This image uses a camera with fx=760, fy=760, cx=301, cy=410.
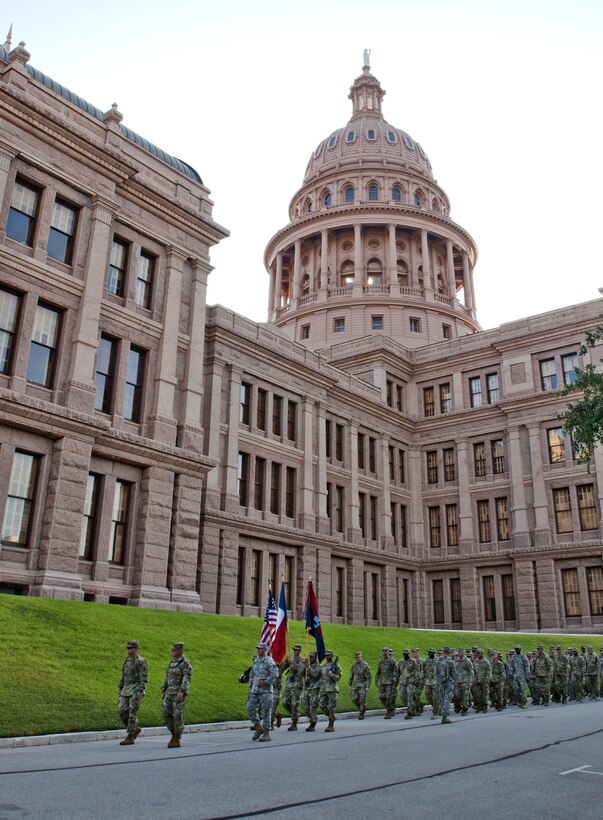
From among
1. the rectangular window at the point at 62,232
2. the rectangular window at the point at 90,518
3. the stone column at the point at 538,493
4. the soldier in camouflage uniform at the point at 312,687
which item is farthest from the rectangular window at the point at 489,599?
the rectangular window at the point at 62,232

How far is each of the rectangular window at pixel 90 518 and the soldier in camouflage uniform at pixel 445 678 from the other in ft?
36.7

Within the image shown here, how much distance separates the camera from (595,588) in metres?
41.0

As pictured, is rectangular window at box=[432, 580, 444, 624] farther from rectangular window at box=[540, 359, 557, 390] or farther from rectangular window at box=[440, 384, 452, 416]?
rectangular window at box=[540, 359, 557, 390]

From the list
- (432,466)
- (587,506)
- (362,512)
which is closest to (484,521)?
(432,466)

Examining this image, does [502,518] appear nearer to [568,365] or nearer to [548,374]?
[548,374]

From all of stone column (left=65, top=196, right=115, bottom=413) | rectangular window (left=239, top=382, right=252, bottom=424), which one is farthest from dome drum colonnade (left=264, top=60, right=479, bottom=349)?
stone column (left=65, top=196, right=115, bottom=413)

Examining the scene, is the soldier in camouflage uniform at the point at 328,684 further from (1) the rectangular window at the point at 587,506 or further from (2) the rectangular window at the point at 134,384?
(1) the rectangular window at the point at 587,506

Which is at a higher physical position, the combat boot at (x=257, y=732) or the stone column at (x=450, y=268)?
the stone column at (x=450, y=268)

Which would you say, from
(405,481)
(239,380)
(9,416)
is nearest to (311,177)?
(405,481)

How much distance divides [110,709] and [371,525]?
101 feet

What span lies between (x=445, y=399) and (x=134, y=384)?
90.6ft

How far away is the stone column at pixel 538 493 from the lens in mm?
42656

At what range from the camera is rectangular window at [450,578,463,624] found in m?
45.3

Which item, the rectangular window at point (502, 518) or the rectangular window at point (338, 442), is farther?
the rectangular window at point (502, 518)
